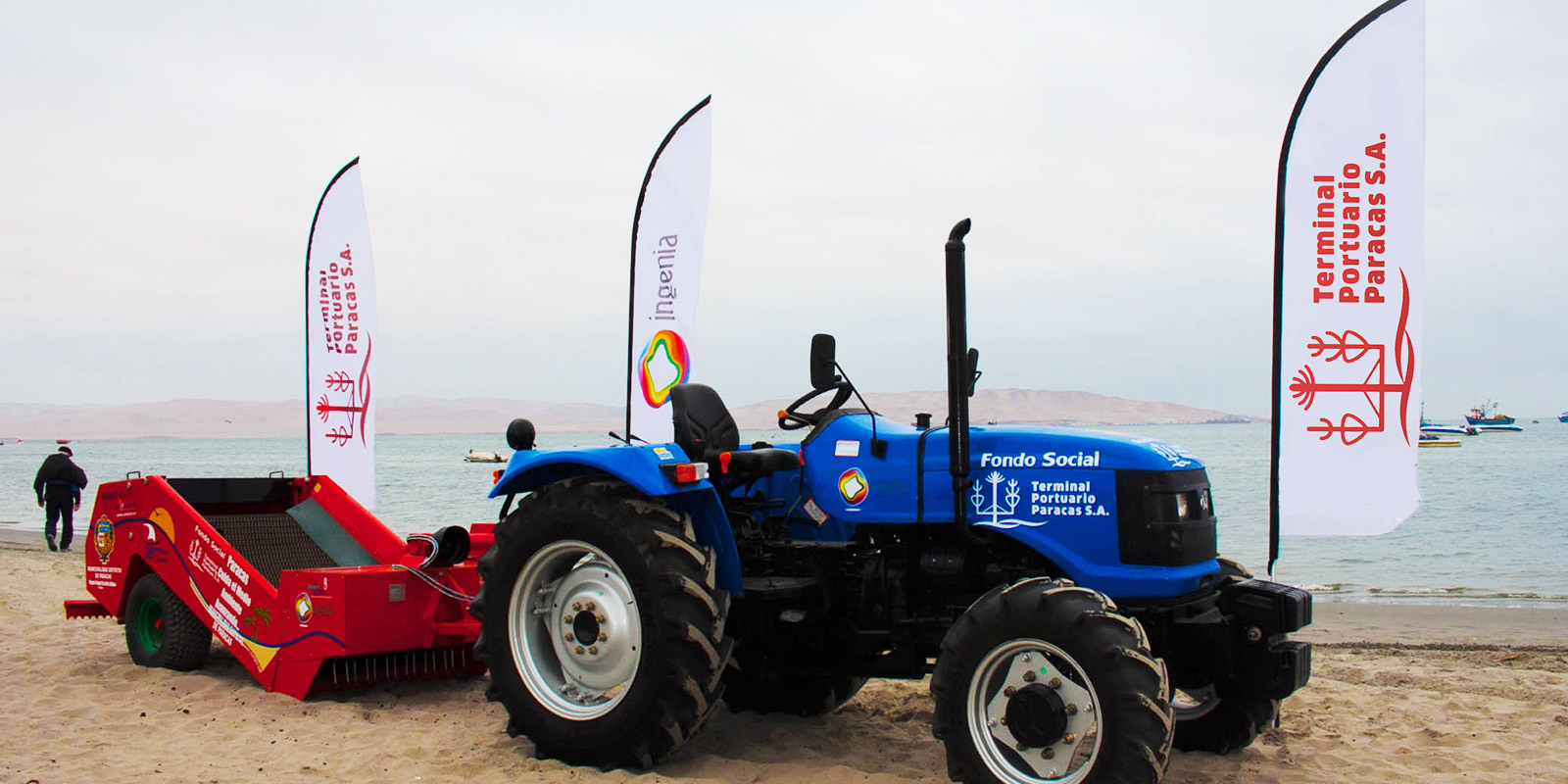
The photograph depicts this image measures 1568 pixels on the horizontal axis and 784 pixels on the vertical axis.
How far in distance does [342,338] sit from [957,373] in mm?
9302

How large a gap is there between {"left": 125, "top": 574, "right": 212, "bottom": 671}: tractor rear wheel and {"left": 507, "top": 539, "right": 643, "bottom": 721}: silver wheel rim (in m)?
2.30

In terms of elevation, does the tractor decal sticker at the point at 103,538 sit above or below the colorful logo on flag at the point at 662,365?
below

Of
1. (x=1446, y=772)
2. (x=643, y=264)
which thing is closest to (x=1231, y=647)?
(x=1446, y=772)

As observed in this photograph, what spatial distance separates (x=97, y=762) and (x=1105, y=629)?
12.6 feet

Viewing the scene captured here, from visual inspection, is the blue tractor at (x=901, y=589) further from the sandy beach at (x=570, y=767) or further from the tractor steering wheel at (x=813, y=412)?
the sandy beach at (x=570, y=767)

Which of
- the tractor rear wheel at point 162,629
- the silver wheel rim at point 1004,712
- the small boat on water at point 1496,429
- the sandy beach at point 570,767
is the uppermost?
the silver wheel rim at point 1004,712

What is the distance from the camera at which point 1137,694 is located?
3369 millimetres

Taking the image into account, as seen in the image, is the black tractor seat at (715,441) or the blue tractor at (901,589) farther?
the black tractor seat at (715,441)

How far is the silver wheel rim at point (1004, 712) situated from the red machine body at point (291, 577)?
2.83 meters

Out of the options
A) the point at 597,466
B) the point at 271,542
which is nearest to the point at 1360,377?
the point at 597,466

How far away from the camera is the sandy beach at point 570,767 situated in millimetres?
4348

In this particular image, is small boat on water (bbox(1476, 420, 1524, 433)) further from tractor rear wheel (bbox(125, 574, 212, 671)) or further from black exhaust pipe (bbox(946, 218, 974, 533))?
tractor rear wheel (bbox(125, 574, 212, 671))

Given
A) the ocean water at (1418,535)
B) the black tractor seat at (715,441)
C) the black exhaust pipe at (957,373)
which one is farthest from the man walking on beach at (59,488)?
the black exhaust pipe at (957,373)

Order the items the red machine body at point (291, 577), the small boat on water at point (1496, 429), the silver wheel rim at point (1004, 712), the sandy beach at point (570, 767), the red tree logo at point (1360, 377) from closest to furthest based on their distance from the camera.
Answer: the silver wheel rim at point (1004, 712) < the sandy beach at point (570, 767) < the red machine body at point (291, 577) < the red tree logo at point (1360, 377) < the small boat on water at point (1496, 429)
